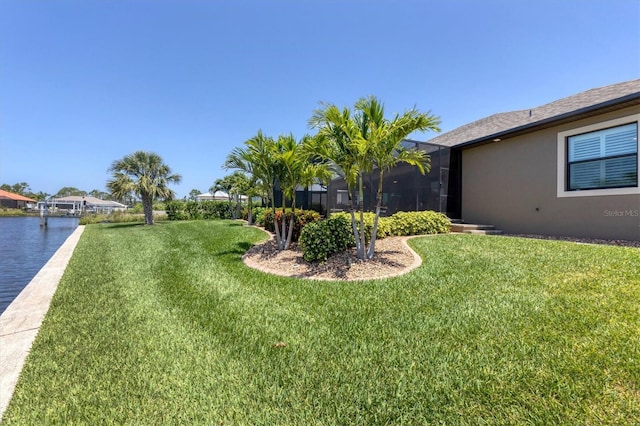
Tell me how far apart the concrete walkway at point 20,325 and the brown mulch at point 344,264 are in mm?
3703

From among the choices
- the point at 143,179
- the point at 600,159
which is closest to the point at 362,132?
the point at 600,159

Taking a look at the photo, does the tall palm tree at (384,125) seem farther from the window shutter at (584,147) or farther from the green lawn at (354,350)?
the window shutter at (584,147)

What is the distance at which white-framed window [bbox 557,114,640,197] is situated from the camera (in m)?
7.02

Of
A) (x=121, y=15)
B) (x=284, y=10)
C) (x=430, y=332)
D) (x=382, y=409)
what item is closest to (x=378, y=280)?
(x=430, y=332)

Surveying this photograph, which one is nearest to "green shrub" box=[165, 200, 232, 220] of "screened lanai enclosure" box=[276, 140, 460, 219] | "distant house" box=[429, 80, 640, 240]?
"screened lanai enclosure" box=[276, 140, 460, 219]

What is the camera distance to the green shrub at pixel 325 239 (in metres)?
6.45

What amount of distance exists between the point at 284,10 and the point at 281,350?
10.4 m

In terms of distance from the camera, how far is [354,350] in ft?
9.26

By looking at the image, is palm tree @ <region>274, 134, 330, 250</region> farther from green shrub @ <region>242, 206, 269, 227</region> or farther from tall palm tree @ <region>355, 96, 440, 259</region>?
green shrub @ <region>242, 206, 269, 227</region>

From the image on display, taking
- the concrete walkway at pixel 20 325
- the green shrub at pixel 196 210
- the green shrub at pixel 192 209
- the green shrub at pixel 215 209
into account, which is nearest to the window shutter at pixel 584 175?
the concrete walkway at pixel 20 325

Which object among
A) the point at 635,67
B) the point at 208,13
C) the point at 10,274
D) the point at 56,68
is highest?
the point at 208,13

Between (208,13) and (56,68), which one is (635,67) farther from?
(56,68)

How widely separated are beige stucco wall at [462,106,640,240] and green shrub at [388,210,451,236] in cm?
219

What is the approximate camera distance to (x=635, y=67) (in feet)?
29.3
